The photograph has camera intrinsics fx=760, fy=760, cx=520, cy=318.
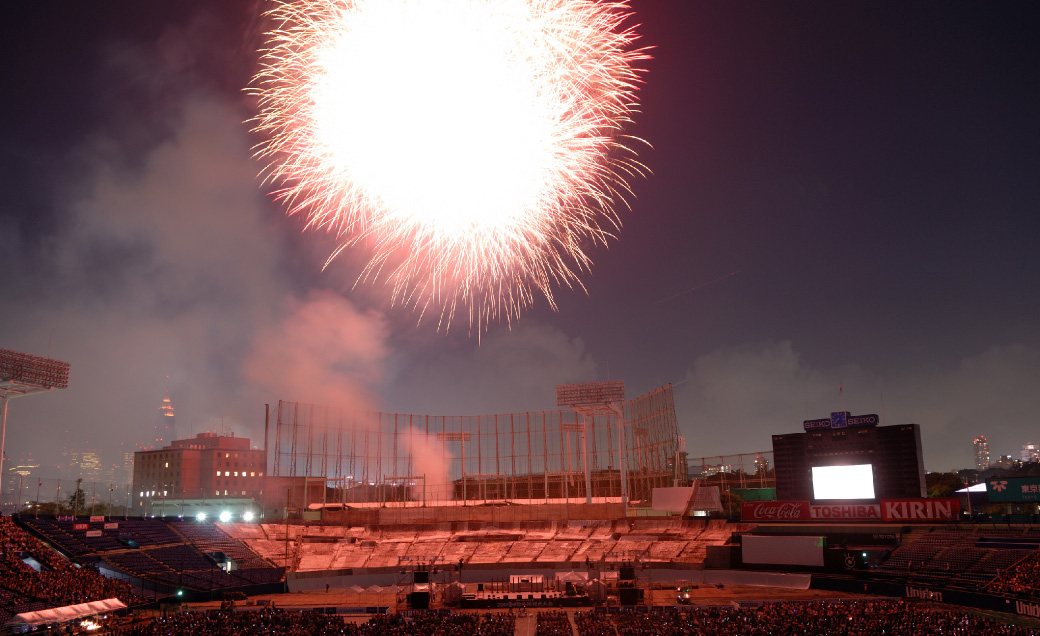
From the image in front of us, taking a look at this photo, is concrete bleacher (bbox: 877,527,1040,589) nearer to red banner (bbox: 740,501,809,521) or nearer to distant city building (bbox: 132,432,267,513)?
red banner (bbox: 740,501,809,521)

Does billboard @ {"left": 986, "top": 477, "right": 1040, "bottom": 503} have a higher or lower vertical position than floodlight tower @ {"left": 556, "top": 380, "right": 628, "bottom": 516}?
lower

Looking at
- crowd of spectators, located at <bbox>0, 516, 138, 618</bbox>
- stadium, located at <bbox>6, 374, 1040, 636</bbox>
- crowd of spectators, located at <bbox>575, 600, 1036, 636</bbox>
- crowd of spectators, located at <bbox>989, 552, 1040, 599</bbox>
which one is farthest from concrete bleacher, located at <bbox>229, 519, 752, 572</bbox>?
crowd of spectators, located at <bbox>575, 600, 1036, 636</bbox>

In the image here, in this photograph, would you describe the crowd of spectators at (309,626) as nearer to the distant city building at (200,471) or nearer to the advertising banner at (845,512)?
the advertising banner at (845,512)

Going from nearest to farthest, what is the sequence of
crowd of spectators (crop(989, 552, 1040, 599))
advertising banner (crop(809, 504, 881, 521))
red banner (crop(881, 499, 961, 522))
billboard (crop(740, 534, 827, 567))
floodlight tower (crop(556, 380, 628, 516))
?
1. crowd of spectators (crop(989, 552, 1040, 599))
2. red banner (crop(881, 499, 961, 522))
3. advertising banner (crop(809, 504, 881, 521))
4. billboard (crop(740, 534, 827, 567))
5. floodlight tower (crop(556, 380, 628, 516))

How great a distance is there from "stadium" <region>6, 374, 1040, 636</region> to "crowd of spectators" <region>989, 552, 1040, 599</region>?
5.1 inches

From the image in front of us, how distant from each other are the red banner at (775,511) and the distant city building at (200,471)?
137 meters

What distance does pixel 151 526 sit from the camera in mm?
58500

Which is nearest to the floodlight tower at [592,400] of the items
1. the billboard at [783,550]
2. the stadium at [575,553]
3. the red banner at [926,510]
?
the stadium at [575,553]

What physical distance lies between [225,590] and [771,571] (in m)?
35.0

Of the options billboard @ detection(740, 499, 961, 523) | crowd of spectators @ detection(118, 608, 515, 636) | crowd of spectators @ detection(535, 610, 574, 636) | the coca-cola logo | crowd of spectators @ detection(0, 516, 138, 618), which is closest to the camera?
crowd of spectators @ detection(535, 610, 574, 636)

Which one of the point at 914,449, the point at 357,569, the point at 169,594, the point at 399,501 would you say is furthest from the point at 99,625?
the point at 914,449

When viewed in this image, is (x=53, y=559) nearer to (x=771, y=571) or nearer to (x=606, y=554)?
(x=606, y=554)

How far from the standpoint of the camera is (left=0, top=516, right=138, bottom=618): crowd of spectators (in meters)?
37.5

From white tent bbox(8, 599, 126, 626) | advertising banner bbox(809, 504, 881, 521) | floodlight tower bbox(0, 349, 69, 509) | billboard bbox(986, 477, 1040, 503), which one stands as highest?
floodlight tower bbox(0, 349, 69, 509)
